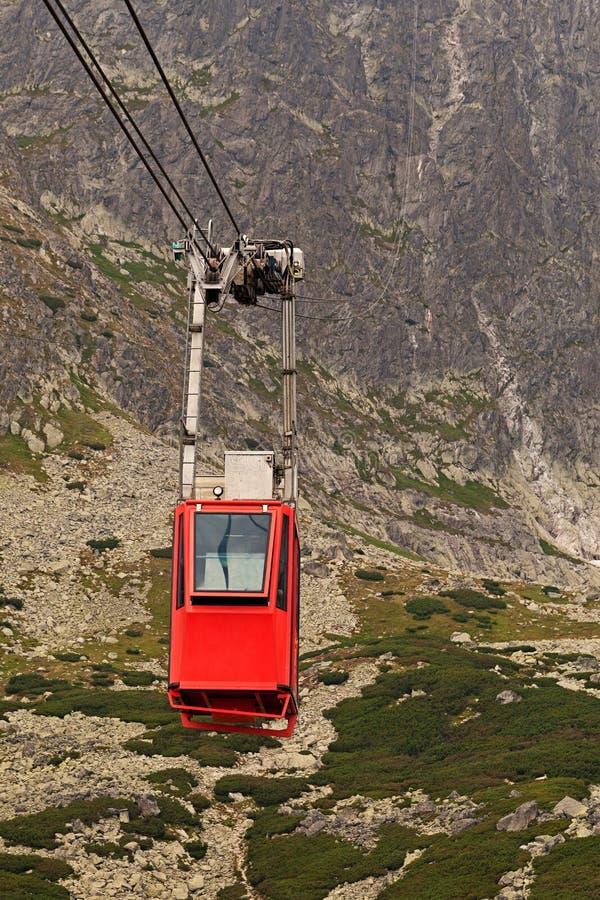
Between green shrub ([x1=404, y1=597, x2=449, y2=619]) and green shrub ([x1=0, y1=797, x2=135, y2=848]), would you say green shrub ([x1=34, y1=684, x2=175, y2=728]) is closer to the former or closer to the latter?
green shrub ([x1=0, y1=797, x2=135, y2=848])

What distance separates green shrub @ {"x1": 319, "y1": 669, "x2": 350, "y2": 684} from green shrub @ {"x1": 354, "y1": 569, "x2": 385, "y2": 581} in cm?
2734

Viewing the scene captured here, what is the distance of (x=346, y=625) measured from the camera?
309 feet

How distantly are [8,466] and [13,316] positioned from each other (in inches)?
1163

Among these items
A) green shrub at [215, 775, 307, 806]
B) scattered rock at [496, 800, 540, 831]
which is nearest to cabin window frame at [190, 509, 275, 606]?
scattered rock at [496, 800, 540, 831]

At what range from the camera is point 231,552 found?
27094 mm

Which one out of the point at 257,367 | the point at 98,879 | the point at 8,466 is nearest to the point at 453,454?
the point at 257,367

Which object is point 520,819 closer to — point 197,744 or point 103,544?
point 197,744

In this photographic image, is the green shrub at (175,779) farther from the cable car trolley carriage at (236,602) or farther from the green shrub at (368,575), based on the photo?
the green shrub at (368,575)

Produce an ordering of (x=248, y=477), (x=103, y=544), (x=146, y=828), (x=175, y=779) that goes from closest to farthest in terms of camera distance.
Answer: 1. (x=248, y=477)
2. (x=146, y=828)
3. (x=175, y=779)
4. (x=103, y=544)

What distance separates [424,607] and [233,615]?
73579mm

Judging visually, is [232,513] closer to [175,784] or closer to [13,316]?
[175,784]

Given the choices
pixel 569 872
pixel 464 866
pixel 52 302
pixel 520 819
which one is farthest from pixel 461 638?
pixel 52 302

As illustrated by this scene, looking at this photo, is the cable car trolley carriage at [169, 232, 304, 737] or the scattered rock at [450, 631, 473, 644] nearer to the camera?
the cable car trolley carriage at [169, 232, 304, 737]

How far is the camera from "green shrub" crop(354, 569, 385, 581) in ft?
344
